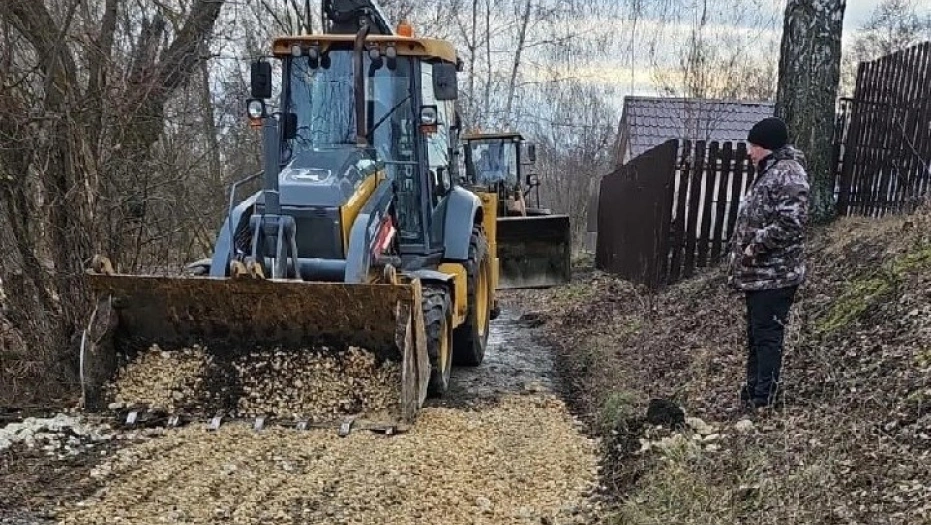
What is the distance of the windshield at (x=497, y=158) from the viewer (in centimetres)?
1841

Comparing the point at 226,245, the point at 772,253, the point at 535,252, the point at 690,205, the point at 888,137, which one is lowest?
the point at 535,252

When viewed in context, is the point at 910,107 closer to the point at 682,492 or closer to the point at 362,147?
the point at 362,147

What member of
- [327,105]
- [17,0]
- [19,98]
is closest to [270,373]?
[327,105]

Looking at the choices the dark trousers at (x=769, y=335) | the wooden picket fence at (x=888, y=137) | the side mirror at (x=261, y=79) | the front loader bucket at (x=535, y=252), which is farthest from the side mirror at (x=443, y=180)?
the front loader bucket at (x=535, y=252)

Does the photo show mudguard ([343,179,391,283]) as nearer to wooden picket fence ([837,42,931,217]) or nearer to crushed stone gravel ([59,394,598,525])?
crushed stone gravel ([59,394,598,525])

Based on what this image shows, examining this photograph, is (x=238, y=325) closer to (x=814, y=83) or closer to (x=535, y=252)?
(x=814, y=83)

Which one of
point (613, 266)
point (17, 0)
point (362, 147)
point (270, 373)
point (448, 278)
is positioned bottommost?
point (613, 266)

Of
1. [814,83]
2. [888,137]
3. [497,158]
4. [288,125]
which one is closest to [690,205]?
[814,83]

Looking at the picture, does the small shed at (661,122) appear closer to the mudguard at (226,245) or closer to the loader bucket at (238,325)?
the mudguard at (226,245)

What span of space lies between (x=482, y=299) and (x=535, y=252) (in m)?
5.86

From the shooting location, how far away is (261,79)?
295 inches

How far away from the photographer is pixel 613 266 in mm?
16000

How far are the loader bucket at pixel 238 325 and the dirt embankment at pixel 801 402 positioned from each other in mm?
1469

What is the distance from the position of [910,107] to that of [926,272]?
356cm
